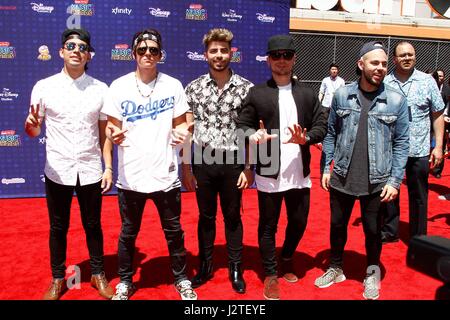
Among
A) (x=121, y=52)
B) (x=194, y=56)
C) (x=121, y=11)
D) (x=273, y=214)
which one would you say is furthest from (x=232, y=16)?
(x=273, y=214)

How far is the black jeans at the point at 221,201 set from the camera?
127 inches

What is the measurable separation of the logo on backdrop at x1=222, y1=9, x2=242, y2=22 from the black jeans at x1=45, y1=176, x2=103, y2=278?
4104 mm

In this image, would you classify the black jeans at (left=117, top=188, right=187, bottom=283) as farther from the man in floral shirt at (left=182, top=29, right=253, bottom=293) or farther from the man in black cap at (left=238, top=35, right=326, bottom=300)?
the man in black cap at (left=238, top=35, right=326, bottom=300)

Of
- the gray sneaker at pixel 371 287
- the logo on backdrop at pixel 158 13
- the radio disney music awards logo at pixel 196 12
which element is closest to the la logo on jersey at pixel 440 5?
the radio disney music awards logo at pixel 196 12

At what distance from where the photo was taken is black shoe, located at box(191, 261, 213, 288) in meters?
3.44

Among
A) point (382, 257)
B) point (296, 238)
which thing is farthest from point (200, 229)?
point (382, 257)

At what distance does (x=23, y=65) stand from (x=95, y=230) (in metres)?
3.77

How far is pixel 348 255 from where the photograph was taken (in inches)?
162

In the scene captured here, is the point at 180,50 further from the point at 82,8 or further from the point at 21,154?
the point at 21,154

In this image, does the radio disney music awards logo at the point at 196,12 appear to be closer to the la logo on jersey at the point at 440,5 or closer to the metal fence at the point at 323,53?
the metal fence at the point at 323,53

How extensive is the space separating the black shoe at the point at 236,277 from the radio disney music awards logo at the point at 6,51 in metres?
4.53

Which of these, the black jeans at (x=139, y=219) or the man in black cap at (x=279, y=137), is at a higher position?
the man in black cap at (x=279, y=137)

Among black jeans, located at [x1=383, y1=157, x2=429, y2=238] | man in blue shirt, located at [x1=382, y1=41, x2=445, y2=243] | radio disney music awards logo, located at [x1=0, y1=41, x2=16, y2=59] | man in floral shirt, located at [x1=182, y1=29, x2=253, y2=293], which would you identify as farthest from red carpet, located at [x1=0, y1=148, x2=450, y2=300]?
radio disney music awards logo, located at [x1=0, y1=41, x2=16, y2=59]

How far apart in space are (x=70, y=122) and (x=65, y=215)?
73 cm
